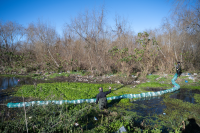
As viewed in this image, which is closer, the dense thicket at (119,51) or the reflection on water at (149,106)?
the reflection on water at (149,106)

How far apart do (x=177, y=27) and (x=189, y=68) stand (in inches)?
186

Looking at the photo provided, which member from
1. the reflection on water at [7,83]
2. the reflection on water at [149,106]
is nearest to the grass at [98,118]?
the reflection on water at [149,106]

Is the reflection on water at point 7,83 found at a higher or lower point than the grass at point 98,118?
higher

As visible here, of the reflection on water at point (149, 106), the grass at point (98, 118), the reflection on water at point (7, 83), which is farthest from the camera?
the reflection on water at point (7, 83)

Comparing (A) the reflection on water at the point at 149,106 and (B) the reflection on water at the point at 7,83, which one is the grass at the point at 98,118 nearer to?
(A) the reflection on water at the point at 149,106

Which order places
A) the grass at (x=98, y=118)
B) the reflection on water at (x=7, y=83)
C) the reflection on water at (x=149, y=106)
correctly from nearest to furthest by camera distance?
the grass at (x=98, y=118) < the reflection on water at (x=149, y=106) < the reflection on water at (x=7, y=83)

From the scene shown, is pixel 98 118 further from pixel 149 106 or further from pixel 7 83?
pixel 7 83

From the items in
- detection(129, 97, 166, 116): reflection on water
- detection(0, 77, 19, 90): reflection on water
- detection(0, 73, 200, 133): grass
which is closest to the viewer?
detection(0, 73, 200, 133): grass

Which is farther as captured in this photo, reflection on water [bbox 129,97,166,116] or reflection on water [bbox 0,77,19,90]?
reflection on water [bbox 0,77,19,90]

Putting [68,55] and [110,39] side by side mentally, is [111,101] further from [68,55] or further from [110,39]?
[68,55]

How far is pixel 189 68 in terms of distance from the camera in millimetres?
13438

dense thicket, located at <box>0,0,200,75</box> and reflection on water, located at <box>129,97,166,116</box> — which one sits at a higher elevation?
dense thicket, located at <box>0,0,200,75</box>

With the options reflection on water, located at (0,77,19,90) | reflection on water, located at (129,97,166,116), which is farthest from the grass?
reflection on water, located at (0,77,19,90)

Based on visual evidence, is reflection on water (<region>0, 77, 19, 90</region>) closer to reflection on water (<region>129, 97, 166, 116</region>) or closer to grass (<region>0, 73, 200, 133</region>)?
grass (<region>0, 73, 200, 133</region>)
